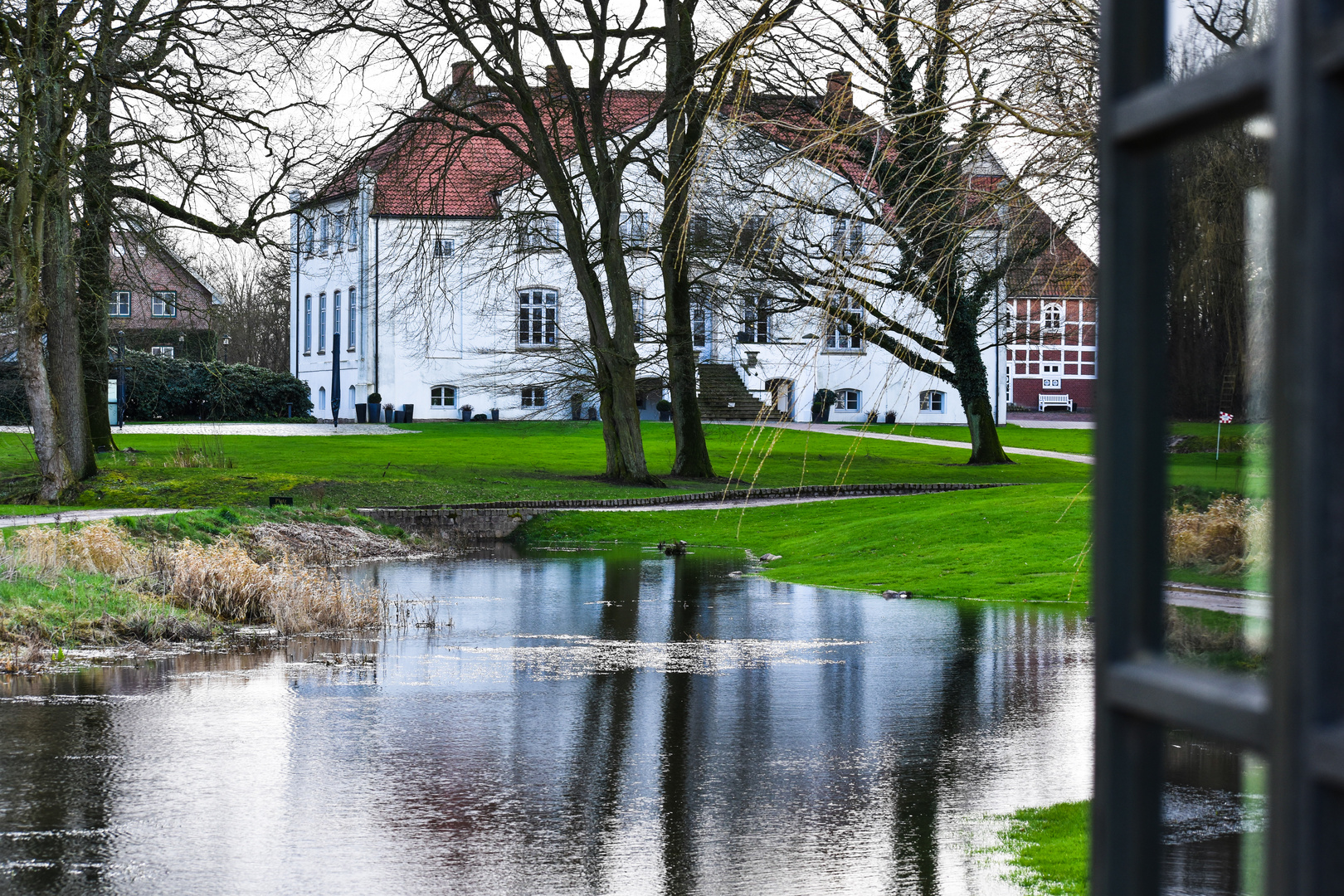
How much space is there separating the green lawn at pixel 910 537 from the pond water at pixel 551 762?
4083 mm

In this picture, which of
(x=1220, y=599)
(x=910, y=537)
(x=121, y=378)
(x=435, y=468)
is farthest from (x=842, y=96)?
(x=121, y=378)

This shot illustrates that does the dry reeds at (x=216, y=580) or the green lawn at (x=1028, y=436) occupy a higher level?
the green lawn at (x=1028, y=436)

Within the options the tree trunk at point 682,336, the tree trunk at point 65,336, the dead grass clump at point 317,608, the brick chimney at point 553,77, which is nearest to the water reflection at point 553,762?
the dead grass clump at point 317,608

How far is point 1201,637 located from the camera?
76.2 inches

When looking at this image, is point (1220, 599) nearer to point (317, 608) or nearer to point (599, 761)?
point (599, 761)

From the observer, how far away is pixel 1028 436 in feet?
164

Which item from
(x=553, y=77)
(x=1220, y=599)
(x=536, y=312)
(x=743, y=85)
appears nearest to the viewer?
(x=1220, y=599)

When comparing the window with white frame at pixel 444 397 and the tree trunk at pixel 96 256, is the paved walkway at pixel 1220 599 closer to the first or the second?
the tree trunk at pixel 96 256

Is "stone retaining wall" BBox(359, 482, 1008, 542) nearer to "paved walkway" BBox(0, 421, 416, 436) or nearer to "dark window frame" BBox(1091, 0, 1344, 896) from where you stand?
"paved walkway" BBox(0, 421, 416, 436)

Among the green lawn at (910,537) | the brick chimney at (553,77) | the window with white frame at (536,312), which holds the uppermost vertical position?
the brick chimney at (553,77)

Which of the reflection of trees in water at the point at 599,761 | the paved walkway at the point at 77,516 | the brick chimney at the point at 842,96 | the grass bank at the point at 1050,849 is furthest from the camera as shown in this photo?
the paved walkway at the point at 77,516

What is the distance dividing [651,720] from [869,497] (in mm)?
20087

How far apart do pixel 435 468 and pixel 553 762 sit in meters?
24.1

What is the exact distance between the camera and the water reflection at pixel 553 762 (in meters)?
5.86
